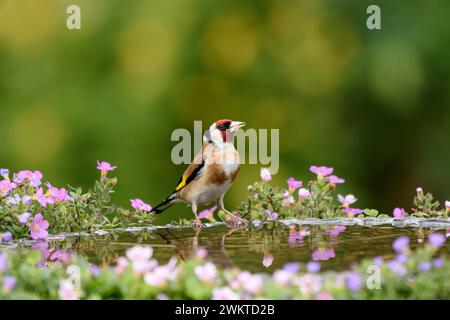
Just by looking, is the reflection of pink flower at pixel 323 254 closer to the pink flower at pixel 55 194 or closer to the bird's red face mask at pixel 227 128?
the pink flower at pixel 55 194

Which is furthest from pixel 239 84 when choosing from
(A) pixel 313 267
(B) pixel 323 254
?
(A) pixel 313 267

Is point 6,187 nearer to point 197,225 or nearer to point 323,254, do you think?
point 197,225

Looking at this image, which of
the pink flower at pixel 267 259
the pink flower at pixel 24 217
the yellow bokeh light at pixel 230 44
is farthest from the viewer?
the yellow bokeh light at pixel 230 44

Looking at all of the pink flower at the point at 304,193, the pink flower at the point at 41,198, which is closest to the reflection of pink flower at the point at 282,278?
the pink flower at the point at 41,198

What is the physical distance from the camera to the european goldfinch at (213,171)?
6617mm

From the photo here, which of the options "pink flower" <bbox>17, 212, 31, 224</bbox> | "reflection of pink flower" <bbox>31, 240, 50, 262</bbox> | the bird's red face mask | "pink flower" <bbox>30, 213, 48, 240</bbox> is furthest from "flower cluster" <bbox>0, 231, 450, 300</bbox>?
the bird's red face mask

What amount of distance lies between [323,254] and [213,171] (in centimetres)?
192

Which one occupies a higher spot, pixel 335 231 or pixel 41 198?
pixel 41 198

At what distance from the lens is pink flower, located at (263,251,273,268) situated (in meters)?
4.58

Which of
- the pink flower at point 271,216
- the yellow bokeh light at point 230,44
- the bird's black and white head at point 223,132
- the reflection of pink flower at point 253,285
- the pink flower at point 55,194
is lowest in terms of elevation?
the pink flower at point 271,216

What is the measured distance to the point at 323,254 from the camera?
4832 millimetres

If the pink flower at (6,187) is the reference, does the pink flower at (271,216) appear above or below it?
below

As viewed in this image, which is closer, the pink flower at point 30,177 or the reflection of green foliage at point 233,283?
the reflection of green foliage at point 233,283

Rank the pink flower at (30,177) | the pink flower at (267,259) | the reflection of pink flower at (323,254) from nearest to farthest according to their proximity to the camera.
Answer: the pink flower at (267,259) < the reflection of pink flower at (323,254) < the pink flower at (30,177)
